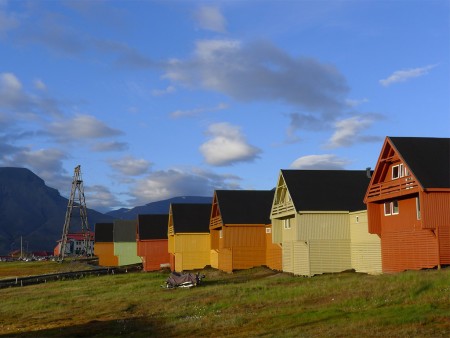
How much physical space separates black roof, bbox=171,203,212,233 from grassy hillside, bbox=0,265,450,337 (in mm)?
29551

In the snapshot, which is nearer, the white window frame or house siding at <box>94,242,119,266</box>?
the white window frame

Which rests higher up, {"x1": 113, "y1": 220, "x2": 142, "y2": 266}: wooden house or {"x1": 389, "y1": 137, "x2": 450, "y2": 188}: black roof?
{"x1": 389, "y1": 137, "x2": 450, "y2": 188}: black roof

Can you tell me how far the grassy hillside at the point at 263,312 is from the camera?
18.7m

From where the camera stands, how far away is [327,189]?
149ft

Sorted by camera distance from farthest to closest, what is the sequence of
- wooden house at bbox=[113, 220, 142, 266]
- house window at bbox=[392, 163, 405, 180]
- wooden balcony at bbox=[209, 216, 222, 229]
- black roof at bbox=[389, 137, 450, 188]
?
wooden house at bbox=[113, 220, 142, 266]
wooden balcony at bbox=[209, 216, 222, 229]
house window at bbox=[392, 163, 405, 180]
black roof at bbox=[389, 137, 450, 188]

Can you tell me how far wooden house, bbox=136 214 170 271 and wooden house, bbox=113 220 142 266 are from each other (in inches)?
525

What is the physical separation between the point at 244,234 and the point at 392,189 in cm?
2234

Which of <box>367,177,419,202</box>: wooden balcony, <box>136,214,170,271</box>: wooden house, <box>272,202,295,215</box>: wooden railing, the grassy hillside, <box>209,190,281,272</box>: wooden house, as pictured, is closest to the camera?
the grassy hillside

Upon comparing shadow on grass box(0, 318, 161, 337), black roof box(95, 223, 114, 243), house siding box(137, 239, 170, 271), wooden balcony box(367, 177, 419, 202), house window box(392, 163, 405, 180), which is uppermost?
house window box(392, 163, 405, 180)

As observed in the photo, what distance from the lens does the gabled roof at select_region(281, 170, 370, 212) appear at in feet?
143

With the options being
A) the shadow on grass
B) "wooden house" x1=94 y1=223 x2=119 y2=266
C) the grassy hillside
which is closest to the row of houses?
the grassy hillside

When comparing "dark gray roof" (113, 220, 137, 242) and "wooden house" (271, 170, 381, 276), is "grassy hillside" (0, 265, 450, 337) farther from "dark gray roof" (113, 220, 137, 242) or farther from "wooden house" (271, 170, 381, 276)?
"dark gray roof" (113, 220, 137, 242)

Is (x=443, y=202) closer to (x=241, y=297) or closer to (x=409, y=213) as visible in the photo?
(x=409, y=213)

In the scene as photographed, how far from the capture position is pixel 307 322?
20297 mm
